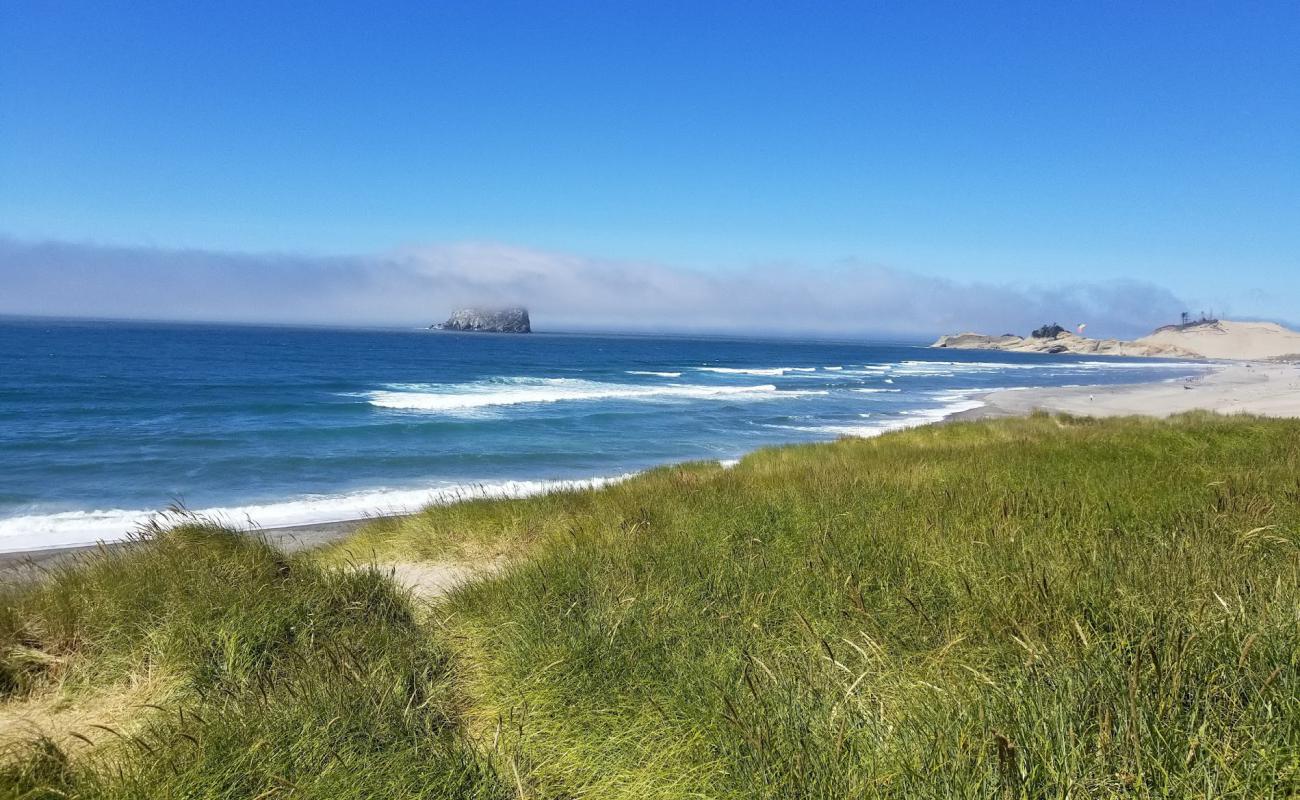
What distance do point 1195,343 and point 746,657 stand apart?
192683mm

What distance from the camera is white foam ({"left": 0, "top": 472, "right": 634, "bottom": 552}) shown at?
12.5m

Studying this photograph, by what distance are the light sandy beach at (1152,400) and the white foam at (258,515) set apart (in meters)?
22.5

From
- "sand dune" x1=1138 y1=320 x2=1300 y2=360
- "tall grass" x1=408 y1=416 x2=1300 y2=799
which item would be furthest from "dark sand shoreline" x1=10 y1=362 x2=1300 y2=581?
"sand dune" x1=1138 y1=320 x2=1300 y2=360

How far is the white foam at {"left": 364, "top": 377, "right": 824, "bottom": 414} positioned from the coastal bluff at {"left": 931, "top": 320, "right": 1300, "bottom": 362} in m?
122

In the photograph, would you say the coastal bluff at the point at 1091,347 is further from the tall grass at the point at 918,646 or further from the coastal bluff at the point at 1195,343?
the tall grass at the point at 918,646

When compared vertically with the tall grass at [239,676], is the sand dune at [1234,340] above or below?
above

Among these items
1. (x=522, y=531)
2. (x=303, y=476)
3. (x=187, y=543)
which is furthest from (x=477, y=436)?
(x=187, y=543)

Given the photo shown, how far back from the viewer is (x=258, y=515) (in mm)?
14414

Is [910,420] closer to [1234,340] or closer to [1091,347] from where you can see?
[1234,340]

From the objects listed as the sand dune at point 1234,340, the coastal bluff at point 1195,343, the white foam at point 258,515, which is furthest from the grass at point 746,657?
the sand dune at point 1234,340

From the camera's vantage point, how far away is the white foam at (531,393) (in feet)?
120

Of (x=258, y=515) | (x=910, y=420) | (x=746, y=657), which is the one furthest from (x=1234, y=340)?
(x=746, y=657)

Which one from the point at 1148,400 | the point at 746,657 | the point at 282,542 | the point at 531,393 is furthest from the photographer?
the point at 531,393

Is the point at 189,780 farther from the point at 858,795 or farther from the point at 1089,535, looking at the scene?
the point at 1089,535
